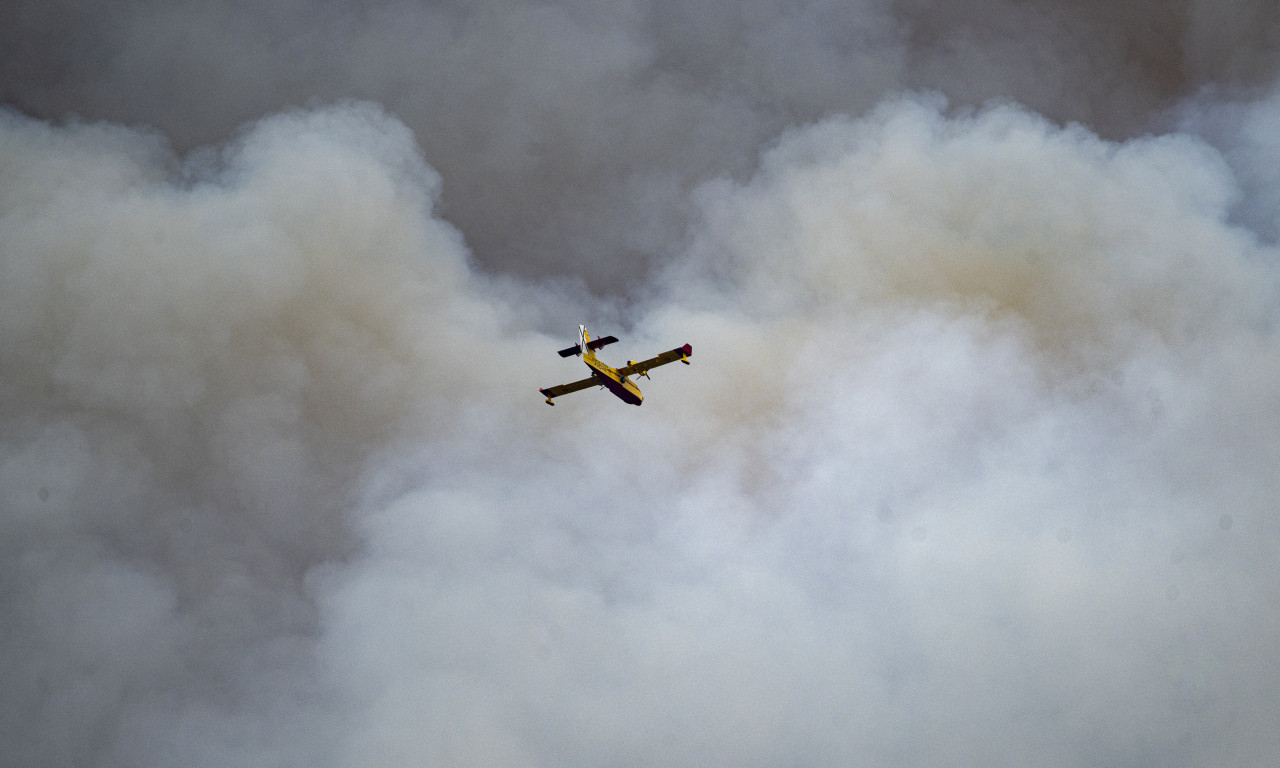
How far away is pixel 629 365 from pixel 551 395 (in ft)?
23.7

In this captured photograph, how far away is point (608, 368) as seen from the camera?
90688mm

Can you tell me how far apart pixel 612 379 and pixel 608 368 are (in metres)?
0.90

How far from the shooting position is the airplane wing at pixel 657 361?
87.7 m

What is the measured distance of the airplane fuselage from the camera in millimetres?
89500

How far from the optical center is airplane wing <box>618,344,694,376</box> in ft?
288

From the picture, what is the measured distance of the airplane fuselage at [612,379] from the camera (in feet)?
294

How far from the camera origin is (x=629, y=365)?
91.1m

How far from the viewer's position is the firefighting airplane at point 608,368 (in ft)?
289

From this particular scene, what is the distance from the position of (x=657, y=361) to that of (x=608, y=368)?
3.97 metres

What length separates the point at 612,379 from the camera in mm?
90750

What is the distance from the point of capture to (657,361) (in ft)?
294

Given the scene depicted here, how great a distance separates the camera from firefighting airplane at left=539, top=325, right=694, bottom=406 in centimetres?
8819

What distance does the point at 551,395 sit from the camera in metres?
93.9
